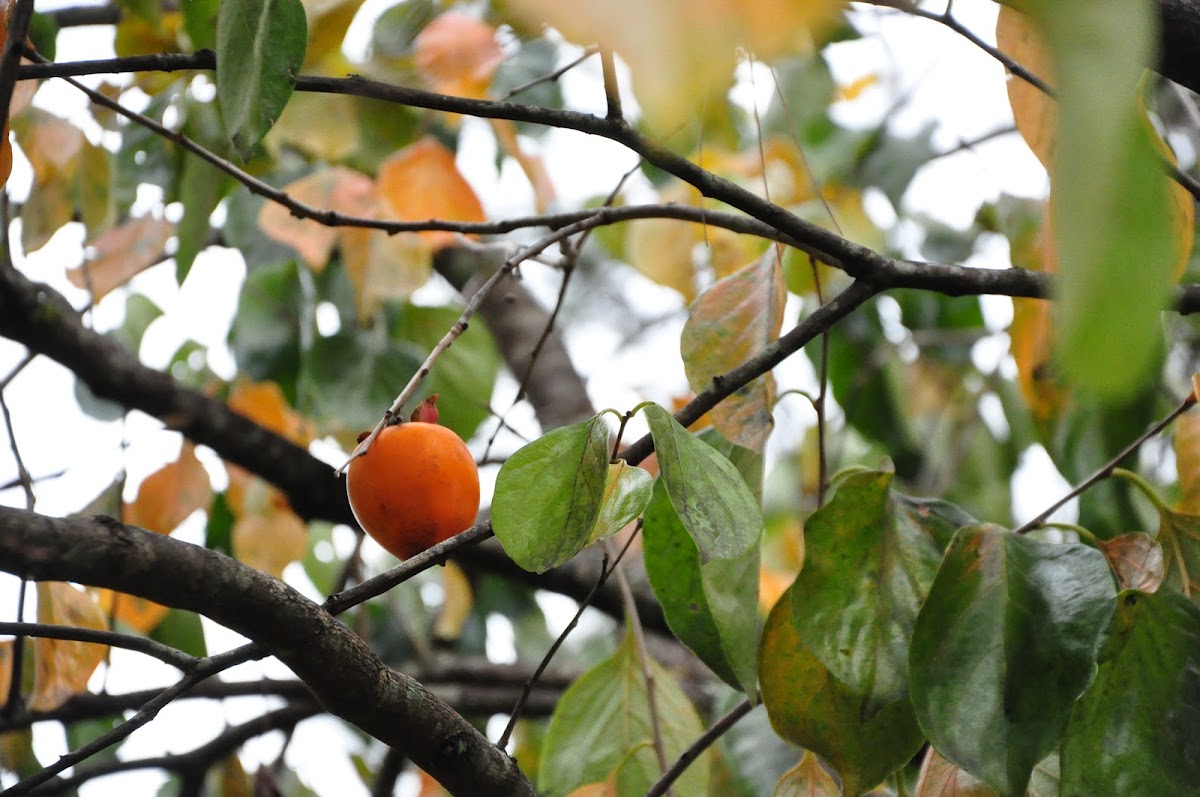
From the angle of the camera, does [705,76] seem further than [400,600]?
No

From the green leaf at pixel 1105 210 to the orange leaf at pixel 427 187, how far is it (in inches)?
41.5

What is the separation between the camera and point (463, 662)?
1.53 meters

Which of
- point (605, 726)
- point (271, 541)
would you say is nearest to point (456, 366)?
point (271, 541)

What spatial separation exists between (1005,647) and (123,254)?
0.99 metres

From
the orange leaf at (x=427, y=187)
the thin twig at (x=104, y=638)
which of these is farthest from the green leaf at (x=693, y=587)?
the orange leaf at (x=427, y=187)

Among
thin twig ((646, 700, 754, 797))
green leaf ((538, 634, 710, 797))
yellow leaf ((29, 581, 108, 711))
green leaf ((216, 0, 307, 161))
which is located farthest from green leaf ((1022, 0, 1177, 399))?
yellow leaf ((29, 581, 108, 711))

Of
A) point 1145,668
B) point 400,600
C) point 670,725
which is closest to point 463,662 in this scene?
point 400,600

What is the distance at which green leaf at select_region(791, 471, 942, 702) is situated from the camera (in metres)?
0.59

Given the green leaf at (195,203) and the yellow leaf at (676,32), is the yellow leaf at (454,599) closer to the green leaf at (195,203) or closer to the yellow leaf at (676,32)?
the green leaf at (195,203)

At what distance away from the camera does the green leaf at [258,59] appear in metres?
0.51

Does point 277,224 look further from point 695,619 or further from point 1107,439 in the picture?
point 1107,439

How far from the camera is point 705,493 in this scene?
1.66 feet

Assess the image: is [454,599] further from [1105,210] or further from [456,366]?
[1105,210]

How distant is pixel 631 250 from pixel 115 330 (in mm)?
867
